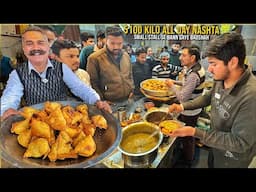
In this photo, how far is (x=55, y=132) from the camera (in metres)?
1.28

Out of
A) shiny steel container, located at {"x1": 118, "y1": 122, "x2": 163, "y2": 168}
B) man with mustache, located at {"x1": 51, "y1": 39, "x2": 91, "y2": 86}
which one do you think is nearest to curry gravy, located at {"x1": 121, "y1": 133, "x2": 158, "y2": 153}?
shiny steel container, located at {"x1": 118, "y1": 122, "x2": 163, "y2": 168}

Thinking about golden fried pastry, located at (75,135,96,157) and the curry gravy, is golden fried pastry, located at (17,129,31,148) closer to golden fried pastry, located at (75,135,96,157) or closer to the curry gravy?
golden fried pastry, located at (75,135,96,157)

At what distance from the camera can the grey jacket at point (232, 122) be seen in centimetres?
127

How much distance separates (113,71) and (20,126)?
0.48 meters

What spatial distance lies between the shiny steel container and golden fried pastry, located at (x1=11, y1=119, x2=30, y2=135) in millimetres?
435

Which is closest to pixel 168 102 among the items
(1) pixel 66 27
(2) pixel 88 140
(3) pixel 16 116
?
(2) pixel 88 140

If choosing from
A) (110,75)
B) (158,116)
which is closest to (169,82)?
(158,116)

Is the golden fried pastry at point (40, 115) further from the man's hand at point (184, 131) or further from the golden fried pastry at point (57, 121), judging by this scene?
the man's hand at point (184, 131)

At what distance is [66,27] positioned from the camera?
1.26 metres

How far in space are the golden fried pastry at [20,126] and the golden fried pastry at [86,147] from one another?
9.8 inches

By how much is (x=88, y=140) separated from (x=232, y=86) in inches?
26.9

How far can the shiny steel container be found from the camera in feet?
4.42

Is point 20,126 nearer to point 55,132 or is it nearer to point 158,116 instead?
point 55,132

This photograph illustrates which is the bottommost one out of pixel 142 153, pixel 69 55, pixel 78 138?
pixel 142 153
